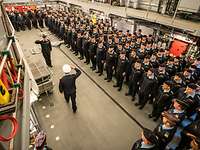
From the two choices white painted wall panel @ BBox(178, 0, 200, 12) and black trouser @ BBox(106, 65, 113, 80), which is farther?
black trouser @ BBox(106, 65, 113, 80)

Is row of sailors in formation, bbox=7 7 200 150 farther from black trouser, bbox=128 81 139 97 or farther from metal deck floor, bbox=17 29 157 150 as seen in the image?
metal deck floor, bbox=17 29 157 150

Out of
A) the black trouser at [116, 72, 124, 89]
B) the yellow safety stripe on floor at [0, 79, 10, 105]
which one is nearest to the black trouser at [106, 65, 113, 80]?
the black trouser at [116, 72, 124, 89]

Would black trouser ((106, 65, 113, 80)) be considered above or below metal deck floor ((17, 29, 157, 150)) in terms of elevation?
above

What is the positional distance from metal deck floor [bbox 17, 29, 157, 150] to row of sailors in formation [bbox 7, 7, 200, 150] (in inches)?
18.8

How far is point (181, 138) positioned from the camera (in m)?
3.39

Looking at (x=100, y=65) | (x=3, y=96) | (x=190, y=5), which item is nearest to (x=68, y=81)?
(x=100, y=65)

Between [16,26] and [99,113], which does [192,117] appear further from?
[16,26]

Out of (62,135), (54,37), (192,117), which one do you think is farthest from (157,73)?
(54,37)

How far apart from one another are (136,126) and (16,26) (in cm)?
1226

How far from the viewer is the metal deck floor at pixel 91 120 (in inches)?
159

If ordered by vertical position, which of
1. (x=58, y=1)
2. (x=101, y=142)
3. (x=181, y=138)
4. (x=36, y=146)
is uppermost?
(x=58, y=1)

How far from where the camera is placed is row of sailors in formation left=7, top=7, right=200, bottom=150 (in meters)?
3.09

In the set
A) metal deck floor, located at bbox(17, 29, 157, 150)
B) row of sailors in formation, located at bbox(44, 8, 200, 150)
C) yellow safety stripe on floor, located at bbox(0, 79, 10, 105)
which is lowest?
metal deck floor, located at bbox(17, 29, 157, 150)

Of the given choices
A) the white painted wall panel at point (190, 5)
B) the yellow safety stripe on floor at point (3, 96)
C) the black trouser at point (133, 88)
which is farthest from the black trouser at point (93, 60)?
the yellow safety stripe on floor at point (3, 96)
